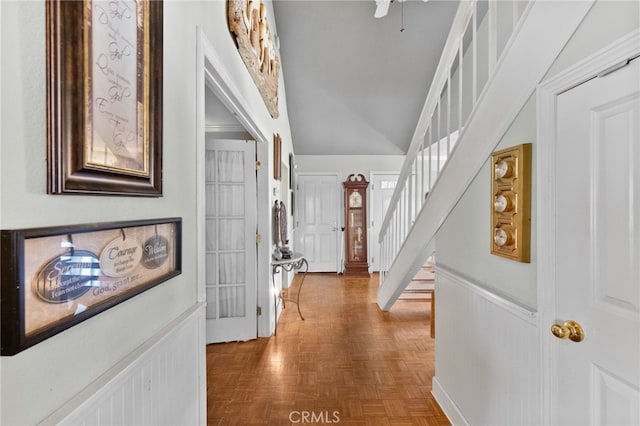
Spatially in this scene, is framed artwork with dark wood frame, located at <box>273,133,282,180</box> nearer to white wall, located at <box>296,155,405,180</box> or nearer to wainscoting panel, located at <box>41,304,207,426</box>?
wainscoting panel, located at <box>41,304,207,426</box>

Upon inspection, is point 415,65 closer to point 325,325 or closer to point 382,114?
point 382,114

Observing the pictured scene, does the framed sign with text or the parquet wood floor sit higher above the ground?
the framed sign with text

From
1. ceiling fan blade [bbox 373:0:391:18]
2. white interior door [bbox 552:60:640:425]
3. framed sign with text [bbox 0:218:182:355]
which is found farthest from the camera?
ceiling fan blade [bbox 373:0:391:18]

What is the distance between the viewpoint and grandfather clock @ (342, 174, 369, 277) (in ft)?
18.2

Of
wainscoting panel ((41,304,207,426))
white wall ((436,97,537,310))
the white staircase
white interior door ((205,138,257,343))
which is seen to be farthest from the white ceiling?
wainscoting panel ((41,304,207,426))

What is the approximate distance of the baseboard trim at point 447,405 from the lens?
1.69 m

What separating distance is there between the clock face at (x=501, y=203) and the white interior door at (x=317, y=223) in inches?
178

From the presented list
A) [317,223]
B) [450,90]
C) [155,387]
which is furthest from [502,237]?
[317,223]

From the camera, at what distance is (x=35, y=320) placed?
0.54 meters

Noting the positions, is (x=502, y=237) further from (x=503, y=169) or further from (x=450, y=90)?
(x=450, y=90)

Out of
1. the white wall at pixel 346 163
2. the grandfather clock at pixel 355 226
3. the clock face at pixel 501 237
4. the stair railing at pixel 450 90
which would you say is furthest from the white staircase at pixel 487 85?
the white wall at pixel 346 163

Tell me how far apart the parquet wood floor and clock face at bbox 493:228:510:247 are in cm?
124

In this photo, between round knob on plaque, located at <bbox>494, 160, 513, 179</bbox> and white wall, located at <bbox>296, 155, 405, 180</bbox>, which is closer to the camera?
round knob on plaque, located at <bbox>494, 160, 513, 179</bbox>

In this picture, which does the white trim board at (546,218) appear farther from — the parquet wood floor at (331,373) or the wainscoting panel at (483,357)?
the parquet wood floor at (331,373)
